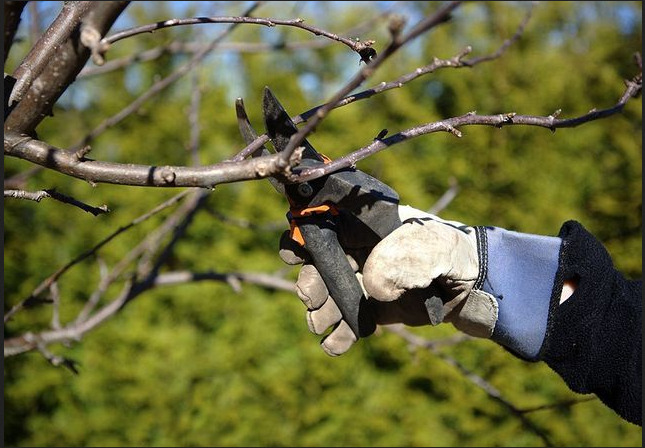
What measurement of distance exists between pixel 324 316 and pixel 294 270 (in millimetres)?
2186

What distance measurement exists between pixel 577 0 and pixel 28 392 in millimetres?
3866

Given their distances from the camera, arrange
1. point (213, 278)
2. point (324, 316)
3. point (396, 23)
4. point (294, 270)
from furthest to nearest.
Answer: point (294, 270), point (213, 278), point (324, 316), point (396, 23)

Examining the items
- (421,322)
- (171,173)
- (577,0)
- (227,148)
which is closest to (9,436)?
(227,148)

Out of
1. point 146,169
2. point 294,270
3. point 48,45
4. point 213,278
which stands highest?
point 48,45

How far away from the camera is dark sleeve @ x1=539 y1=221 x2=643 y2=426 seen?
4.91ft

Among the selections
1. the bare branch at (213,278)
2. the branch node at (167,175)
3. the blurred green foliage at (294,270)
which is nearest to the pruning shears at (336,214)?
the branch node at (167,175)

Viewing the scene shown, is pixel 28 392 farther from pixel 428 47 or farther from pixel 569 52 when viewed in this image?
pixel 569 52

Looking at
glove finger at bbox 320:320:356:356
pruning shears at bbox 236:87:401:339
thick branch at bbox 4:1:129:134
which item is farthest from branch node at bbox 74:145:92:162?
glove finger at bbox 320:320:356:356

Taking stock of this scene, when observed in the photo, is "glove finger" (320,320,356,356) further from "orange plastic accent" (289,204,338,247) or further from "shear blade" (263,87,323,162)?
"shear blade" (263,87,323,162)

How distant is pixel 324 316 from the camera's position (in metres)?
1.46

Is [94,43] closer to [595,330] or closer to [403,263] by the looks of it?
[403,263]

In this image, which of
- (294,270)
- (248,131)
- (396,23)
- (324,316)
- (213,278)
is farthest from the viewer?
(294,270)

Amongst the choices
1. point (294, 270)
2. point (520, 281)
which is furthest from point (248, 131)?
point (294, 270)

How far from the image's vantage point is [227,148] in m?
3.90
